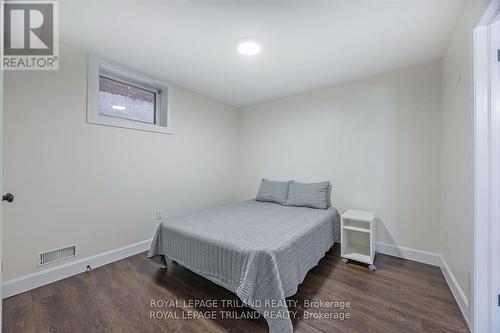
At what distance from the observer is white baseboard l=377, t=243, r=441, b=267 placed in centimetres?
236

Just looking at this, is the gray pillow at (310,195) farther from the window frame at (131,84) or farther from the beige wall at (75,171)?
the window frame at (131,84)

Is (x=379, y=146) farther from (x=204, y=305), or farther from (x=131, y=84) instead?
(x=131, y=84)

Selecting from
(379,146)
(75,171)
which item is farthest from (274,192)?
(75,171)

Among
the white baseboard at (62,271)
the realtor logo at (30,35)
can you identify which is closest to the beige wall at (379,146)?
the white baseboard at (62,271)

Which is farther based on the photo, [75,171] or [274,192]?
[274,192]

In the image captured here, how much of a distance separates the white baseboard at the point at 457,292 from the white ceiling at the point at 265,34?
2.19 metres

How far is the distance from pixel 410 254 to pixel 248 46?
9.63 ft

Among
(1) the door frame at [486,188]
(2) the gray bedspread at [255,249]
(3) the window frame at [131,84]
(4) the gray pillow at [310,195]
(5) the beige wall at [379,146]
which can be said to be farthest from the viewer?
(4) the gray pillow at [310,195]

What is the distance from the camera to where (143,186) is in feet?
9.16

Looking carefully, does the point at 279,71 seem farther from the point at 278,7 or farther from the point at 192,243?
the point at 192,243

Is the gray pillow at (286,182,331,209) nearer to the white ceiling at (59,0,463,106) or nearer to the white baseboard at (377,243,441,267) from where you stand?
the white baseboard at (377,243,441,267)

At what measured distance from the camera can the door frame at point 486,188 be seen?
54.3 inches

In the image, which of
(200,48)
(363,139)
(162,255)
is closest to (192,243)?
(162,255)

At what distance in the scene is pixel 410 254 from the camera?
2.51 m
